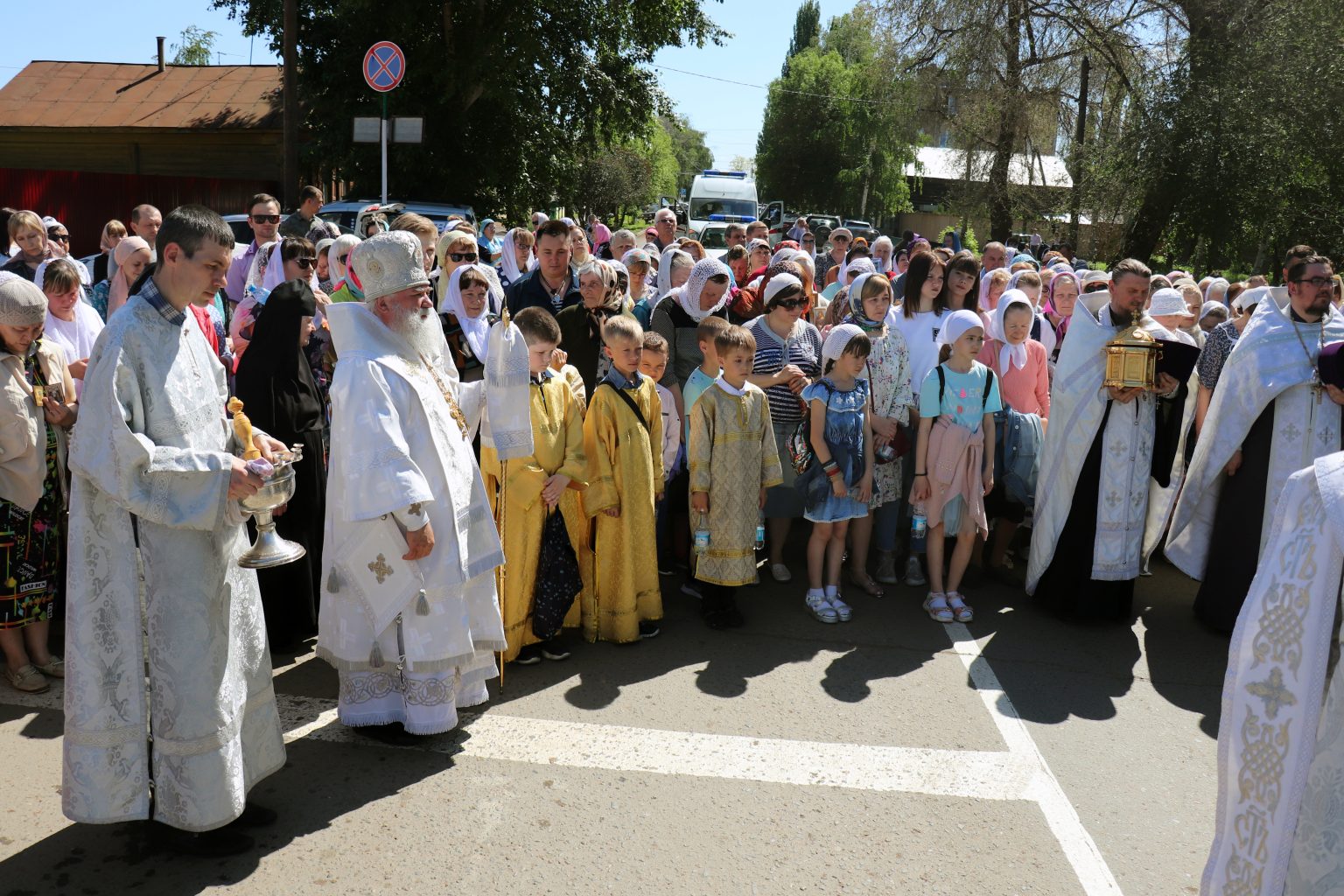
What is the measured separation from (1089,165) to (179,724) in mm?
23437

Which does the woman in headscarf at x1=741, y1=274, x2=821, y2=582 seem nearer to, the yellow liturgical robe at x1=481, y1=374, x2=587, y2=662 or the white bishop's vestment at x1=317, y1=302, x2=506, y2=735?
the yellow liturgical robe at x1=481, y1=374, x2=587, y2=662

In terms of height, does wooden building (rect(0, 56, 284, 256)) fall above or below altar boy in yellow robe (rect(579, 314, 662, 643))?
above

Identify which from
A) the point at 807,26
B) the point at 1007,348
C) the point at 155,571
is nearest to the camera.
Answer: the point at 155,571

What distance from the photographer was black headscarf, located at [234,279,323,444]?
509 cm

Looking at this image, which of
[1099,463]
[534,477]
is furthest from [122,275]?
[1099,463]

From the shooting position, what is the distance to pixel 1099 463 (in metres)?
6.15

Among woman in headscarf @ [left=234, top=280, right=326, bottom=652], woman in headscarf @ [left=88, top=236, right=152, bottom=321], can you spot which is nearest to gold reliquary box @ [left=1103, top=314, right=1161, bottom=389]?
woman in headscarf @ [left=234, top=280, right=326, bottom=652]

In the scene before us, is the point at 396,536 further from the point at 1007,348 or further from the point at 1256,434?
the point at 1256,434

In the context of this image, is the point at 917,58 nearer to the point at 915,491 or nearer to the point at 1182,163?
the point at 1182,163

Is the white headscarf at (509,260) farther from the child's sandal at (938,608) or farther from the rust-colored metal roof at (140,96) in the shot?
the rust-colored metal roof at (140,96)

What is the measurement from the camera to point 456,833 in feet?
12.4

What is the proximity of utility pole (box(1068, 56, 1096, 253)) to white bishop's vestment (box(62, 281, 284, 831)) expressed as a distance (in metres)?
23.6

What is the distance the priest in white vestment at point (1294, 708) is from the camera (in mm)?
2188

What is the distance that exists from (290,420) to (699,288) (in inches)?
105
